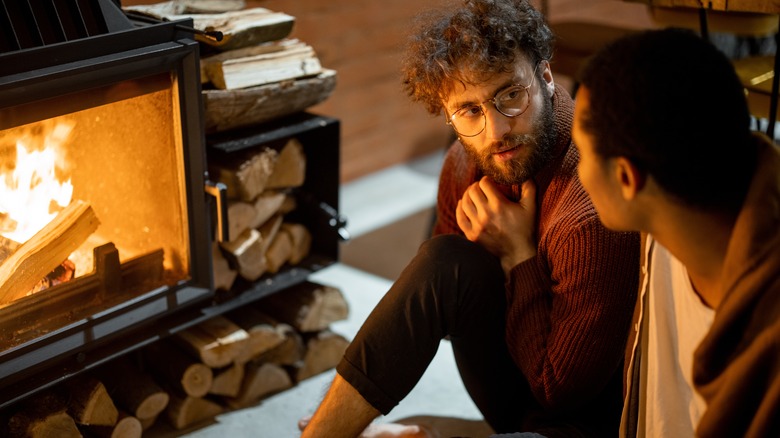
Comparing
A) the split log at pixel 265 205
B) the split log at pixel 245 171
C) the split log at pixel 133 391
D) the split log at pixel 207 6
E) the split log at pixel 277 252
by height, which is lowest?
the split log at pixel 133 391

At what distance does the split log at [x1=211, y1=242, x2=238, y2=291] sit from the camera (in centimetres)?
188

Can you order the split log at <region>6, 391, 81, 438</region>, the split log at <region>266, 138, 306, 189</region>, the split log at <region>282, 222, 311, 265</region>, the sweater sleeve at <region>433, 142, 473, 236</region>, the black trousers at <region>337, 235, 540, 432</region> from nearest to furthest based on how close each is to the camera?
the black trousers at <region>337, 235, 540, 432</region> < the split log at <region>6, 391, 81, 438</region> < the sweater sleeve at <region>433, 142, 473, 236</region> < the split log at <region>266, 138, 306, 189</region> < the split log at <region>282, 222, 311, 265</region>

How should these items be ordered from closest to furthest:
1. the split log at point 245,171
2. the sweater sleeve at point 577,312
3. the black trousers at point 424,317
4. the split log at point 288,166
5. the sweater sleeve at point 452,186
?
the sweater sleeve at point 577,312, the black trousers at point 424,317, the sweater sleeve at point 452,186, the split log at point 245,171, the split log at point 288,166

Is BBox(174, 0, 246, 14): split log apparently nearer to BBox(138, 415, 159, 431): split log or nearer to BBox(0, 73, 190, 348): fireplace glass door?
BBox(0, 73, 190, 348): fireplace glass door

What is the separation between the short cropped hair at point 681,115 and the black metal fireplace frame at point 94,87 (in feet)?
2.77

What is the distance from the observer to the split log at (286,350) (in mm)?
2016

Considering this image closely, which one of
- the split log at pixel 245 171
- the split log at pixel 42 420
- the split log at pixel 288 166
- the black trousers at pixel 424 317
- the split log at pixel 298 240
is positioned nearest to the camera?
the black trousers at pixel 424 317

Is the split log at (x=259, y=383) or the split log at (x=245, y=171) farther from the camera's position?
the split log at (x=259, y=383)

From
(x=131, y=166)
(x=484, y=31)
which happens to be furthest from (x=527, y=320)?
(x=131, y=166)

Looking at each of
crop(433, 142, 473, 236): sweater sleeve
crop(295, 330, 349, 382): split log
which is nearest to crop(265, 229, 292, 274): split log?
crop(295, 330, 349, 382): split log

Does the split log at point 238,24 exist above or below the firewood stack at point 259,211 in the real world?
above

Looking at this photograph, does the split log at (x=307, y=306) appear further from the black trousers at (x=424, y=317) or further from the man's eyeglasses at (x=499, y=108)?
the man's eyeglasses at (x=499, y=108)

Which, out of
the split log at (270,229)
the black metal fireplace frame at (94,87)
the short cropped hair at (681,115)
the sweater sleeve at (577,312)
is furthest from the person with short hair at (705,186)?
the split log at (270,229)

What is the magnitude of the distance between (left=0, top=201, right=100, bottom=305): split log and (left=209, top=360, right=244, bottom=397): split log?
0.46m
